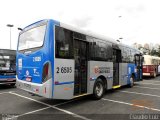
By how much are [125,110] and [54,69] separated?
3.13m

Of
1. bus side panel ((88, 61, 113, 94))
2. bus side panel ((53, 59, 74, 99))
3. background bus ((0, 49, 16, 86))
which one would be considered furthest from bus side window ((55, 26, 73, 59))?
background bus ((0, 49, 16, 86))

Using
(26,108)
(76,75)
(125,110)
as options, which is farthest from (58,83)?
(125,110)

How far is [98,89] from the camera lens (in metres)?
9.23

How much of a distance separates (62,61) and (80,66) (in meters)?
1.38

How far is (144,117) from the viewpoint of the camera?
6234mm

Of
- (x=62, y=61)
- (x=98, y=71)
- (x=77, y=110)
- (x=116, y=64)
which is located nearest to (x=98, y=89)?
(x=98, y=71)

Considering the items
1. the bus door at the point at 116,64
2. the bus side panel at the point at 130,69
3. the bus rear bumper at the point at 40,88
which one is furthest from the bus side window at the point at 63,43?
the bus side panel at the point at 130,69

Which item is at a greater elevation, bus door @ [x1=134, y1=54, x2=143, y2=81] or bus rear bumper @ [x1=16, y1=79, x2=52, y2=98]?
bus door @ [x1=134, y1=54, x2=143, y2=81]

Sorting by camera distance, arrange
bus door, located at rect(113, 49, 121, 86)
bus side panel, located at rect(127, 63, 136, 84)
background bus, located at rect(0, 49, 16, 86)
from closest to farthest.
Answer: bus door, located at rect(113, 49, 121, 86)
background bus, located at rect(0, 49, 16, 86)
bus side panel, located at rect(127, 63, 136, 84)

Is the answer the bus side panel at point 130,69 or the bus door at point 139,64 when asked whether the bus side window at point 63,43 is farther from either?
the bus door at point 139,64

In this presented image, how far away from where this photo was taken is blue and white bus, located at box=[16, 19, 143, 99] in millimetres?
6530

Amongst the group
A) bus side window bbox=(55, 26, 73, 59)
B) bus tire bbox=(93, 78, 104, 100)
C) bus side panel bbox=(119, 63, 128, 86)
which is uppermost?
bus side window bbox=(55, 26, 73, 59)

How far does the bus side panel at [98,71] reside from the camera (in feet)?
27.6

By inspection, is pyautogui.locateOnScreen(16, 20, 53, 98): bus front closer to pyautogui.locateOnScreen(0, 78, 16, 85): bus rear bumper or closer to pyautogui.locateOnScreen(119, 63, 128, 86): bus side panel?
pyautogui.locateOnScreen(0, 78, 16, 85): bus rear bumper
